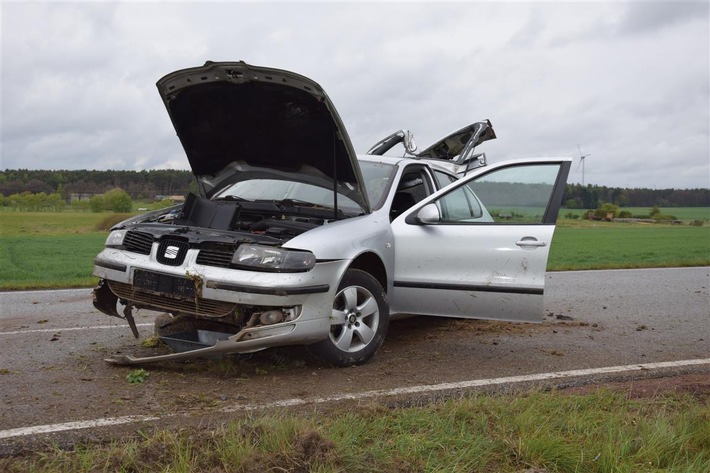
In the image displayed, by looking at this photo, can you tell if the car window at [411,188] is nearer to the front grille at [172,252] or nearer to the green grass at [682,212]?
the front grille at [172,252]

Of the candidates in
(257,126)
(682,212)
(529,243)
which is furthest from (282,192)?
(682,212)

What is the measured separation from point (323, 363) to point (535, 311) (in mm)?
1717

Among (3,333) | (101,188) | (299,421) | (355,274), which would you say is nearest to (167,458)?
(299,421)

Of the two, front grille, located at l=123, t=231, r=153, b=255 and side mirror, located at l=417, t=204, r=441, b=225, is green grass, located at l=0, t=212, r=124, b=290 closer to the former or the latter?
front grille, located at l=123, t=231, r=153, b=255

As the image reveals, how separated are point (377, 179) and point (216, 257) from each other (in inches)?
82.0

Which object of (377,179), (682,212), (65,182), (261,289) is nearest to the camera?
(261,289)

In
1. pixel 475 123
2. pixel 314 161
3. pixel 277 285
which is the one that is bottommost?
pixel 277 285

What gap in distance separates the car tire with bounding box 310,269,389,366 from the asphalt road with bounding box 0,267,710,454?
0.13m

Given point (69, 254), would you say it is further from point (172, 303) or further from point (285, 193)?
point (172, 303)

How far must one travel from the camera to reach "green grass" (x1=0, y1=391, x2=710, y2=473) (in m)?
3.06

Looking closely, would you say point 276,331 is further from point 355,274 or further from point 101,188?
point 101,188

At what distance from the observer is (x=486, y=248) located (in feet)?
18.6

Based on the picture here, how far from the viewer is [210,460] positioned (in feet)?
10.1

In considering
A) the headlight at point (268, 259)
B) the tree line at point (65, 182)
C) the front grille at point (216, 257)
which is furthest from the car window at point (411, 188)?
the tree line at point (65, 182)
